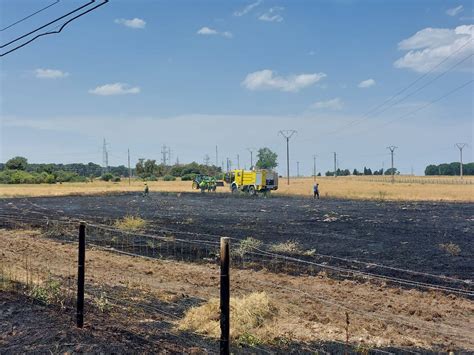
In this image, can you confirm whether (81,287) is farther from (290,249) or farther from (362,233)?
(362,233)

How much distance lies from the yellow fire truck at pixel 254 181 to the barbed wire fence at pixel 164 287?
34.4 meters

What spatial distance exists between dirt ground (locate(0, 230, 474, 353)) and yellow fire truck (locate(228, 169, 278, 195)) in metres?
39.8

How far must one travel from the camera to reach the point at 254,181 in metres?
54.5

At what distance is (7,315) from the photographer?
7238 millimetres

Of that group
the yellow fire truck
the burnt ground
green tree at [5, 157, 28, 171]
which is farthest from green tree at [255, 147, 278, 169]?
the burnt ground

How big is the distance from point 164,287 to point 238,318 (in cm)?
347

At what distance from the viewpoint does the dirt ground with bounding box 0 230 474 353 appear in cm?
748

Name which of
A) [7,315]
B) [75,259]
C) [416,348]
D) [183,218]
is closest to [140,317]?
[7,315]

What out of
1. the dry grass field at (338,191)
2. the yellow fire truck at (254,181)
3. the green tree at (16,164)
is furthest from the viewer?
the green tree at (16,164)

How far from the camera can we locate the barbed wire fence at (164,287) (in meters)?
8.20

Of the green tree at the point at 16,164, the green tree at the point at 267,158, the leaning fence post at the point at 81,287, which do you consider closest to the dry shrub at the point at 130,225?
the leaning fence post at the point at 81,287

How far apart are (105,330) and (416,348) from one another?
13.7ft

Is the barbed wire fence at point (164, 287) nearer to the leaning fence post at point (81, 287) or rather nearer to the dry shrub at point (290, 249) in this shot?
the dry shrub at point (290, 249)

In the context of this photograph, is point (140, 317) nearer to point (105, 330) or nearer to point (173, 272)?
point (105, 330)
